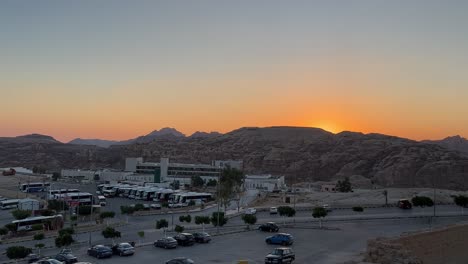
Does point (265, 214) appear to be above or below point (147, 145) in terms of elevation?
below

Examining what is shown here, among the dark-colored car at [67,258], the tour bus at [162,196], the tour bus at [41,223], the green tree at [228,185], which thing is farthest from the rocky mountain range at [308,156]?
the dark-colored car at [67,258]

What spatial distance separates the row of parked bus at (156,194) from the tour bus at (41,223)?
19135mm

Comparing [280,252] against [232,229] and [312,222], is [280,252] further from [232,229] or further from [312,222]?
[312,222]

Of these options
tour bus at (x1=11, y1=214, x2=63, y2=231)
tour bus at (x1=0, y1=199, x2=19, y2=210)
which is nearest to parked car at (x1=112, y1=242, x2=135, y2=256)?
tour bus at (x1=11, y1=214, x2=63, y2=231)

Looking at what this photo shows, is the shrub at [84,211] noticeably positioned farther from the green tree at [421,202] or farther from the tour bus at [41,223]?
the green tree at [421,202]

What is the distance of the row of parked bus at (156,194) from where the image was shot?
70.0m

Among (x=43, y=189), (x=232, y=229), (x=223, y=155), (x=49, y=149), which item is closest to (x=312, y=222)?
(x=232, y=229)

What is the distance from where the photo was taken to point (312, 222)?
45.4m

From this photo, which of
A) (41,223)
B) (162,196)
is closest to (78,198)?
(162,196)

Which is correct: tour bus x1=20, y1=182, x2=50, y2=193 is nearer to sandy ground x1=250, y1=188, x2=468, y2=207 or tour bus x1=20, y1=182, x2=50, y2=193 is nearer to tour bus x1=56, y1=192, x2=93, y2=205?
tour bus x1=56, y1=192, x2=93, y2=205

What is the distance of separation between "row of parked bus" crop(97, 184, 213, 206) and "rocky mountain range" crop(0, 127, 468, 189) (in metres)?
65.0

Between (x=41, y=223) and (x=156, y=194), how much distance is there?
2857 cm

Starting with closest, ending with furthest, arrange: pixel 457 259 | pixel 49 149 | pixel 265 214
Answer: pixel 457 259 → pixel 265 214 → pixel 49 149

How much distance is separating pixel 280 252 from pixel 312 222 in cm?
1869
